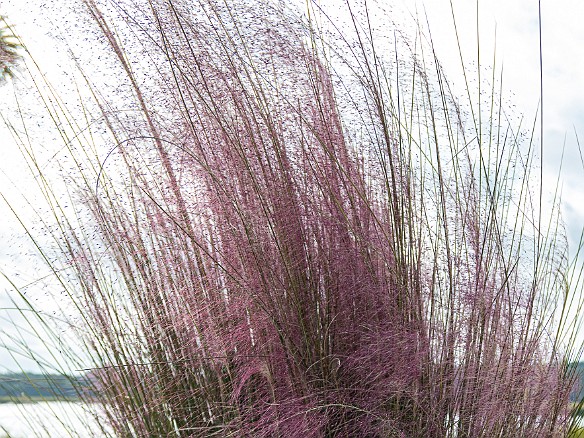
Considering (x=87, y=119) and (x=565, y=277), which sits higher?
(x=87, y=119)

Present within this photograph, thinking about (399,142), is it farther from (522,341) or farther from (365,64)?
(522,341)

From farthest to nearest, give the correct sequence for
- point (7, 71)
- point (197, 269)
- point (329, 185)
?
point (7, 71), point (197, 269), point (329, 185)

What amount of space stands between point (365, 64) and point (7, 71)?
1273 millimetres

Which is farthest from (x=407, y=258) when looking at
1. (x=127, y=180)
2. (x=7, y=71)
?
(x=7, y=71)

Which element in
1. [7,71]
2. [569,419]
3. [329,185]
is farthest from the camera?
[7,71]

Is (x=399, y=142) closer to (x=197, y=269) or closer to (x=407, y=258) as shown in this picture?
(x=407, y=258)

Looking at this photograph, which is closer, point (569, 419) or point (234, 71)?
point (234, 71)

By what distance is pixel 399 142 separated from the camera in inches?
89.3

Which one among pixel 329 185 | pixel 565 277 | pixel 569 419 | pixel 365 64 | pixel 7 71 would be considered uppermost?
pixel 7 71

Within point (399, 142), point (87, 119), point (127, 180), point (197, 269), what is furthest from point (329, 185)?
point (87, 119)

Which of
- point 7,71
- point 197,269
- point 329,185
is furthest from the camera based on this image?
point 7,71

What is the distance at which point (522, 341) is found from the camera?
2379 mm

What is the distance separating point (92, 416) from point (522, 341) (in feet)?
4.44

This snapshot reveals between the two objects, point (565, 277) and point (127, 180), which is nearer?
point (127, 180)
